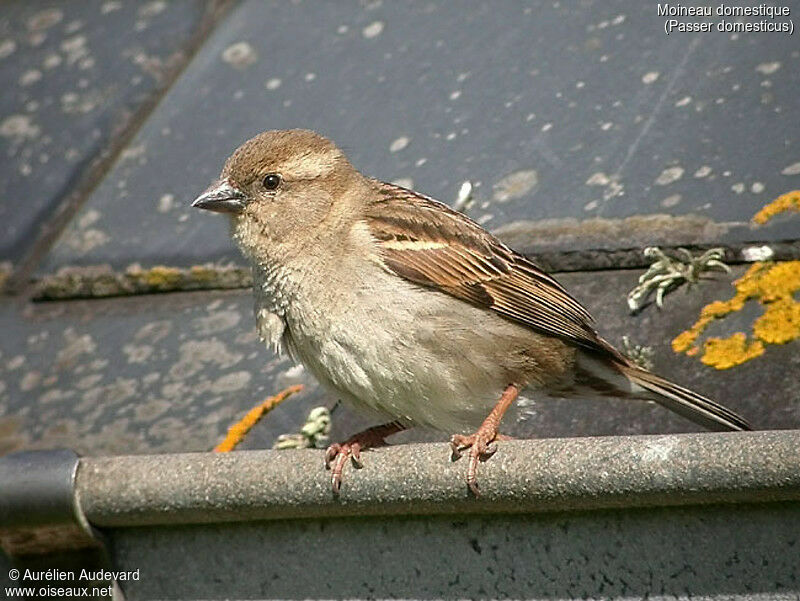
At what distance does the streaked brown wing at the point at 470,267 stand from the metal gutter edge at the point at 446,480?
3.85ft

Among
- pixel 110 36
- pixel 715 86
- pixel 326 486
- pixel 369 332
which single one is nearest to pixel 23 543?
pixel 326 486

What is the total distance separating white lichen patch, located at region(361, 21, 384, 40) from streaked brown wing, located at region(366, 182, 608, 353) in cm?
122

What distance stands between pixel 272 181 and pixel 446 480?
184cm

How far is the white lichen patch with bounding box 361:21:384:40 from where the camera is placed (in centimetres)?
501

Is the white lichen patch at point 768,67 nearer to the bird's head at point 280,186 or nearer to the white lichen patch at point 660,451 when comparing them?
the bird's head at point 280,186

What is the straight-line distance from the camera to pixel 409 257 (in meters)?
3.85

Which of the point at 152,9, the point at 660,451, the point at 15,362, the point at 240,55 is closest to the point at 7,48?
the point at 152,9

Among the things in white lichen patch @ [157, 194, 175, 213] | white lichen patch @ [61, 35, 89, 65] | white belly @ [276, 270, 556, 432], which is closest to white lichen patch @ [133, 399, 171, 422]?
white belly @ [276, 270, 556, 432]

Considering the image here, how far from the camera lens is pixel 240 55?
514 centimetres

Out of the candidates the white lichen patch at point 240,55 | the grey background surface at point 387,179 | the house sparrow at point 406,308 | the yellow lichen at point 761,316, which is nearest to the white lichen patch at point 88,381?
the grey background surface at point 387,179

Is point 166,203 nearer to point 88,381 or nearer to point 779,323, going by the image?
point 88,381

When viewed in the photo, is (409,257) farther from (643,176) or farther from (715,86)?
(715,86)

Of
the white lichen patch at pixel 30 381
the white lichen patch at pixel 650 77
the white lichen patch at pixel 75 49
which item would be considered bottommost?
the white lichen patch at pixel 30 381

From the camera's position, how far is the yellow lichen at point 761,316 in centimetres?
321
